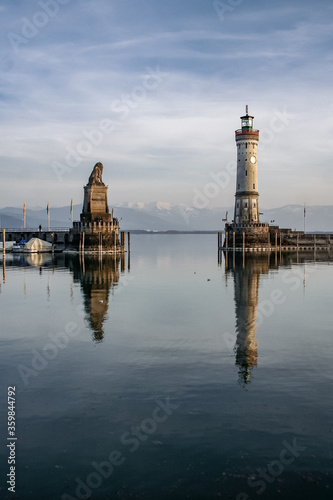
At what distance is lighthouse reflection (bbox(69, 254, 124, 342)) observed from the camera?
3166cm

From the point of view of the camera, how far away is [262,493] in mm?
11906

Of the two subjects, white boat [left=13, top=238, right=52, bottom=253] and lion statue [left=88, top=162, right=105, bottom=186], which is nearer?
lion statue [left=88, top=162, right=105, bottom=186]

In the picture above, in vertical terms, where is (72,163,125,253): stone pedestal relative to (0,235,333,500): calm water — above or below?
above

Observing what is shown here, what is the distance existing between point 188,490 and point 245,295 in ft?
110

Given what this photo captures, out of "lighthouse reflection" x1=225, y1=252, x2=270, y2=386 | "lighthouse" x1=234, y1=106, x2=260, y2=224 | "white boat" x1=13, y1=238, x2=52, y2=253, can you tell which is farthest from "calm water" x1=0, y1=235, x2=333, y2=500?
"lighthouse" x1=234, y1=106, x2=260, y2=224

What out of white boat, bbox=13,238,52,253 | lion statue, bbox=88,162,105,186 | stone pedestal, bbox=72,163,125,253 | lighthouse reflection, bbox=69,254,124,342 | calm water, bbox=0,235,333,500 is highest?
lion statue, bbox=88,162,105,186

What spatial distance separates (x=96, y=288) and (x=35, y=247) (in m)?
62.3

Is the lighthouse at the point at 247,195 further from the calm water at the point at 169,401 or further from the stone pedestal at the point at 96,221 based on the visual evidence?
the calm water at the point at 169,401

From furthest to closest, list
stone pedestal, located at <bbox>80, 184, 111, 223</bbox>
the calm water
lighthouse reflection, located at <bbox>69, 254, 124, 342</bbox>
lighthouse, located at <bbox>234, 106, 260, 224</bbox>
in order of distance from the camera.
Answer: lighthouse, located at <bbox>234, 106, 260, 224</bbox>
stone pedestal, located at <bbox>80, 184, 111, 223</bbox>
lighthouse reflection, located at <bbox>69, 254, 124, 342</bbox>
the calm water

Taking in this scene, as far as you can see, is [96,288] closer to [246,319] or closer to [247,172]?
[246,319]

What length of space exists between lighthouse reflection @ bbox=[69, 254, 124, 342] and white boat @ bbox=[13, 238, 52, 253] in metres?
32.3

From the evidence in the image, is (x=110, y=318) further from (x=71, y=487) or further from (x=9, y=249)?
(x=9, y=249)

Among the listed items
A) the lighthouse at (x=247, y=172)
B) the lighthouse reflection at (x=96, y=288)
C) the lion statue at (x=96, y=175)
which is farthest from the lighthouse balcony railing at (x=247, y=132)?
the lighthouse reflection at (x=96, y=288)

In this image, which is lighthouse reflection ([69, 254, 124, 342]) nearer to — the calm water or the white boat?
the calm water
